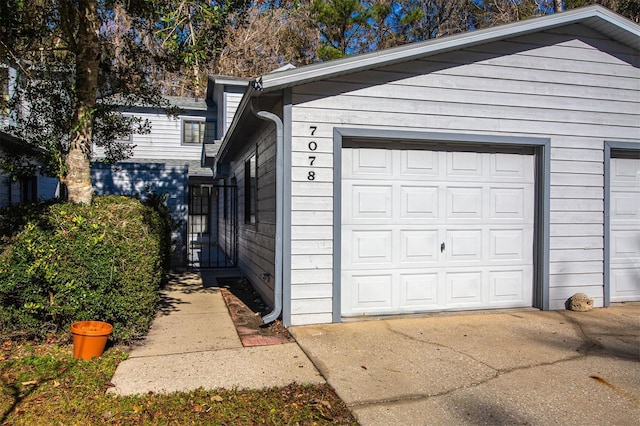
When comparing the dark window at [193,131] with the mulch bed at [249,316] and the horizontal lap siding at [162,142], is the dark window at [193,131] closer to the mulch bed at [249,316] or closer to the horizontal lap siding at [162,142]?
the horizontal lap siding at [162,142]

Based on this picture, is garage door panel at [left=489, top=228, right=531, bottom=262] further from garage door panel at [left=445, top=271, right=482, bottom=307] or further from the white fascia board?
the white fascia board

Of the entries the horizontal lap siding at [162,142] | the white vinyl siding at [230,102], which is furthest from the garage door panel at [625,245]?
the horizontal lap siding at [162,142]

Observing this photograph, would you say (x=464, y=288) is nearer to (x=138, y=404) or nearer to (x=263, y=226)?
(x=263, y=226)

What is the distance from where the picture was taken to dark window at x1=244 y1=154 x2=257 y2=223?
8438mm

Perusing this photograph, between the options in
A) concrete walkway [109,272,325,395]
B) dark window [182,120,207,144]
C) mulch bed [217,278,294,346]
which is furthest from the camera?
dark window [182,120,207,144]

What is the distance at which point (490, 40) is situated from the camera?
246 inches

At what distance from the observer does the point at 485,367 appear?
14.3ft

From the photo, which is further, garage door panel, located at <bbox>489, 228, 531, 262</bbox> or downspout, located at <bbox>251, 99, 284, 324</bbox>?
garage door panel, located at <bbox>489, 228, 531, 262</bbox>

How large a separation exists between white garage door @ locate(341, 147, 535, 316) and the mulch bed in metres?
1.01

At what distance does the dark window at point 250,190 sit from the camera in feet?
27.7

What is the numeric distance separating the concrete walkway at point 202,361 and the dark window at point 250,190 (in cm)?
257

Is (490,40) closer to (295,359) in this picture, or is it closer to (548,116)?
(548,116)

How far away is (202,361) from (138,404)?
104cm

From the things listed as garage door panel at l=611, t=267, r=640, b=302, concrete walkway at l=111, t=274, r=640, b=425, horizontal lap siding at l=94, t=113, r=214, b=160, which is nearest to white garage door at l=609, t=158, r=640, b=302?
garage door panel at l=611, t=267, r=640, b=302
